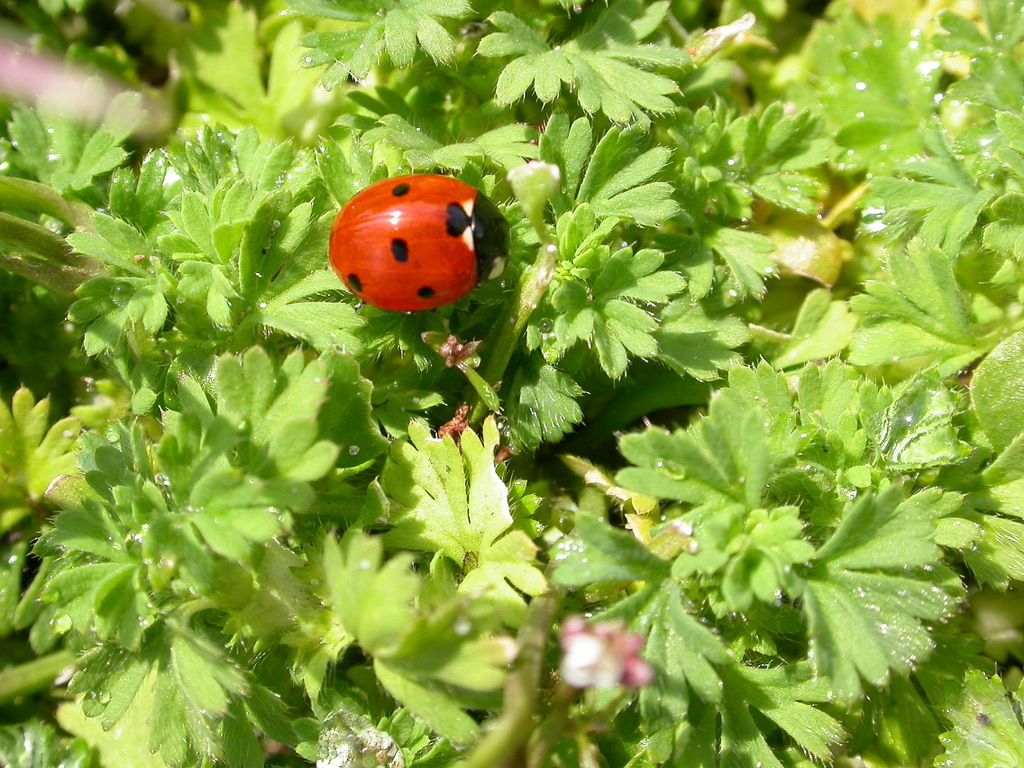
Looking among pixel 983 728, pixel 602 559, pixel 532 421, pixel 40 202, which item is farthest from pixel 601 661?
pixel 40 202

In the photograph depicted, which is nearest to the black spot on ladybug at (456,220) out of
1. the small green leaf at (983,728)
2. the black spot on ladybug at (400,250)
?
the black spot on ladybug at (400,250)

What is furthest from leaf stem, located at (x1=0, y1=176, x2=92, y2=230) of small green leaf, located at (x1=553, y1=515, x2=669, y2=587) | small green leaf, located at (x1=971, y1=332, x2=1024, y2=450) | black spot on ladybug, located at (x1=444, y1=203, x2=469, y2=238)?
small green leaf, located at (x1=971, y1=332, x2=1024, y2=450)

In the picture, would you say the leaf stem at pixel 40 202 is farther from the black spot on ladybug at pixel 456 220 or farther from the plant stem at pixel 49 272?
the black spot on ladybug at pixel 456 220

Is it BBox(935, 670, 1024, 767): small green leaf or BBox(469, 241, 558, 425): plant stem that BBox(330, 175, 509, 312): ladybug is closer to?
BBox(469, 241, 558, 425): plant stem

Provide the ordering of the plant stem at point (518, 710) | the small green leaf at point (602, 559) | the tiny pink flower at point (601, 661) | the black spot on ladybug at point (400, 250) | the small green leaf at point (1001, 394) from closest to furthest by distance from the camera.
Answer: the tiny pink flower at point (601, 661), the plant stem at point (518, 710), the small green leaf at point (602, 559), the black spot on ladybug at point (400, 250), the small green leaf at point (1001, 394)

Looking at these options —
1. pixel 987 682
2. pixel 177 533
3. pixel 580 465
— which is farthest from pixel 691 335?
pixel 177 533

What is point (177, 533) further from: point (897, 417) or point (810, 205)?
point (810, 205)

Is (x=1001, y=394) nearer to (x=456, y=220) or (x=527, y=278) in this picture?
(x=527, y=278)

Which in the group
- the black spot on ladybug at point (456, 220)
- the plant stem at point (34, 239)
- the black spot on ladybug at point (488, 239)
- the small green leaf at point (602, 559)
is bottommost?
the small green leaf at point (602, 559)

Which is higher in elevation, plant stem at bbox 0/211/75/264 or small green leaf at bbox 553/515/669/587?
plant stem at bbox 0/211/75/264
